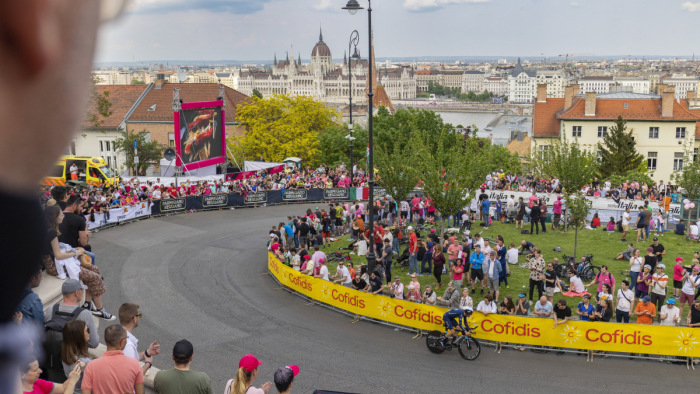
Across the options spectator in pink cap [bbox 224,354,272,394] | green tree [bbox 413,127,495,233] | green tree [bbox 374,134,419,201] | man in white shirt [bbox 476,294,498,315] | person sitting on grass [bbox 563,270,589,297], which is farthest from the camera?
green tree [bbox 374,134,419,201]

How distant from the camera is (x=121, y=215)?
3055 cm

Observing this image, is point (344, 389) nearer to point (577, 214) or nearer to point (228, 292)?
point (228, 292)

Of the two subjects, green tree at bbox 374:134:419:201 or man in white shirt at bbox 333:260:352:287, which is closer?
man in white shirt at bbox 333:260:352:287

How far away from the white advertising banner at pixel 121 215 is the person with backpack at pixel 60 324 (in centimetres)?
2202

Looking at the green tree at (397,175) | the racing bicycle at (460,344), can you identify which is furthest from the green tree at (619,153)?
the racing bicycle at (460,344)

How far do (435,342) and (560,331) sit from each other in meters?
2.98

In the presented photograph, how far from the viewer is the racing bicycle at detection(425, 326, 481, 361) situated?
1547 centimetres

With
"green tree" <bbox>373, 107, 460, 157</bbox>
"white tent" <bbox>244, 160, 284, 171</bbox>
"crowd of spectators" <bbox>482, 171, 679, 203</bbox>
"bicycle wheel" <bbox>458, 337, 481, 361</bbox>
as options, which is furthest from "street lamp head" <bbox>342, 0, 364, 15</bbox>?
"green tree" <bbox>373, 107, 460, 157</bbox>

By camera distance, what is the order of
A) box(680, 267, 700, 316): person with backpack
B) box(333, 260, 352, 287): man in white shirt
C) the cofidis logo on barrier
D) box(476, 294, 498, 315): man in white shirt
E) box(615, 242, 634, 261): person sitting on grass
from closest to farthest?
the cofidis logo on barrier
box(476, 294, 498, 315): man in white shirt
box(680, 267, 700, 316): person with backpack
box(333, 260, 352, 287): man in white shirt
box(615, 242, 634, 261): person sitting on grass

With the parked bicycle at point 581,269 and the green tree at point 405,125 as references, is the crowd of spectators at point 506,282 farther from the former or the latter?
the green tree at point 405,125

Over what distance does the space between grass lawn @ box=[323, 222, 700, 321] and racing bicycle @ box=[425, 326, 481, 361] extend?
368 cm

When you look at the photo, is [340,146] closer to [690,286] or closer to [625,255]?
[625,255]

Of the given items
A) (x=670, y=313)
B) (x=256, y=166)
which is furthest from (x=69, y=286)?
(x=256, y=166)

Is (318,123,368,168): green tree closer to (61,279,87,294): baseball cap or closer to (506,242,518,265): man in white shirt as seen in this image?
(506,242,518,265): man in white shirt
